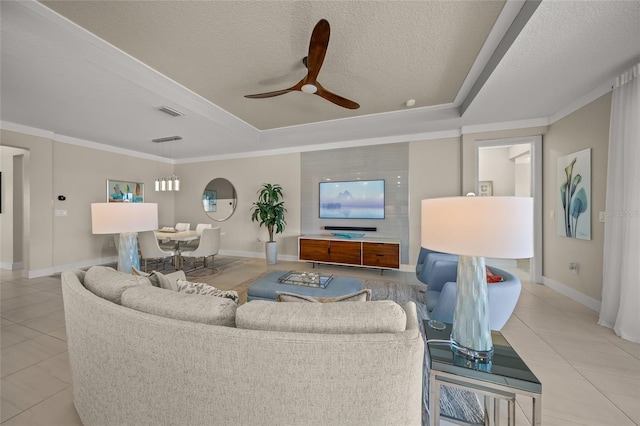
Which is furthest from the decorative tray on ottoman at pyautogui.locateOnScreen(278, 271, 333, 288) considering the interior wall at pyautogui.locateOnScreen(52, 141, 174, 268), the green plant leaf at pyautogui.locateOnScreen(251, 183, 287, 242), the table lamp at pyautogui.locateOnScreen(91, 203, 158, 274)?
the interior wall at pyautogui.locateOnScreen(52, 141, 174, 268)

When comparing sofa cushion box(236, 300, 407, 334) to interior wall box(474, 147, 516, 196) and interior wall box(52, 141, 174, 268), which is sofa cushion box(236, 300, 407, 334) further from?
interior wall box(474, 147, 516, 196)

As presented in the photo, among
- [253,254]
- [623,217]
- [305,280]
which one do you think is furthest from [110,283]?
[253,254]

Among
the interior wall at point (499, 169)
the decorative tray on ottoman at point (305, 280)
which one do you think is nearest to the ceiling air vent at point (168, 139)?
the decorative tray on ottoman at point (305, 280)

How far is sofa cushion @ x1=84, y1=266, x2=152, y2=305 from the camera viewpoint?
1.27 meters

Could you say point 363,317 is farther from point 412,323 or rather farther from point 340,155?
point 340,155

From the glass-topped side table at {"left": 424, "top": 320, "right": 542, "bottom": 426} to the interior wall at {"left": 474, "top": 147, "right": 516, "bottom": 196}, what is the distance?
22.4 feet

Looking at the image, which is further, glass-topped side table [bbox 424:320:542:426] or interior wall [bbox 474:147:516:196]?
interior wall [bbox 474:147:516:196]

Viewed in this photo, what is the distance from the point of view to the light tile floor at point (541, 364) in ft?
4.71

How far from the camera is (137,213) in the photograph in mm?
2227

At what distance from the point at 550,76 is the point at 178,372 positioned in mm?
3960

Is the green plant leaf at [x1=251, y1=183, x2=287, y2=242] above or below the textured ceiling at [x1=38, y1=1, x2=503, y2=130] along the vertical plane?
below

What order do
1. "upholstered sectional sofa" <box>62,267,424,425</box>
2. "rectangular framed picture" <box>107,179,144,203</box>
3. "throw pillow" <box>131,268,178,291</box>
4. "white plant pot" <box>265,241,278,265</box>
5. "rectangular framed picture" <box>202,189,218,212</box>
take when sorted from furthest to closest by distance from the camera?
"rectangular framed picture" <box>202,189,218,212</box> < "rectangular framed picture" <box>107,179,144,203</box> < "white plant pot" <box>265,241,278,265</box> < "throw pillow" <box>131,268,178,291</box> < "upholstered sectional sofa" <box>62,267,424,425</box>

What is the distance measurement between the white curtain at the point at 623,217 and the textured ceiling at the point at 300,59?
0.40 metres

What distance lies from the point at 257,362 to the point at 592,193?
4.08m
